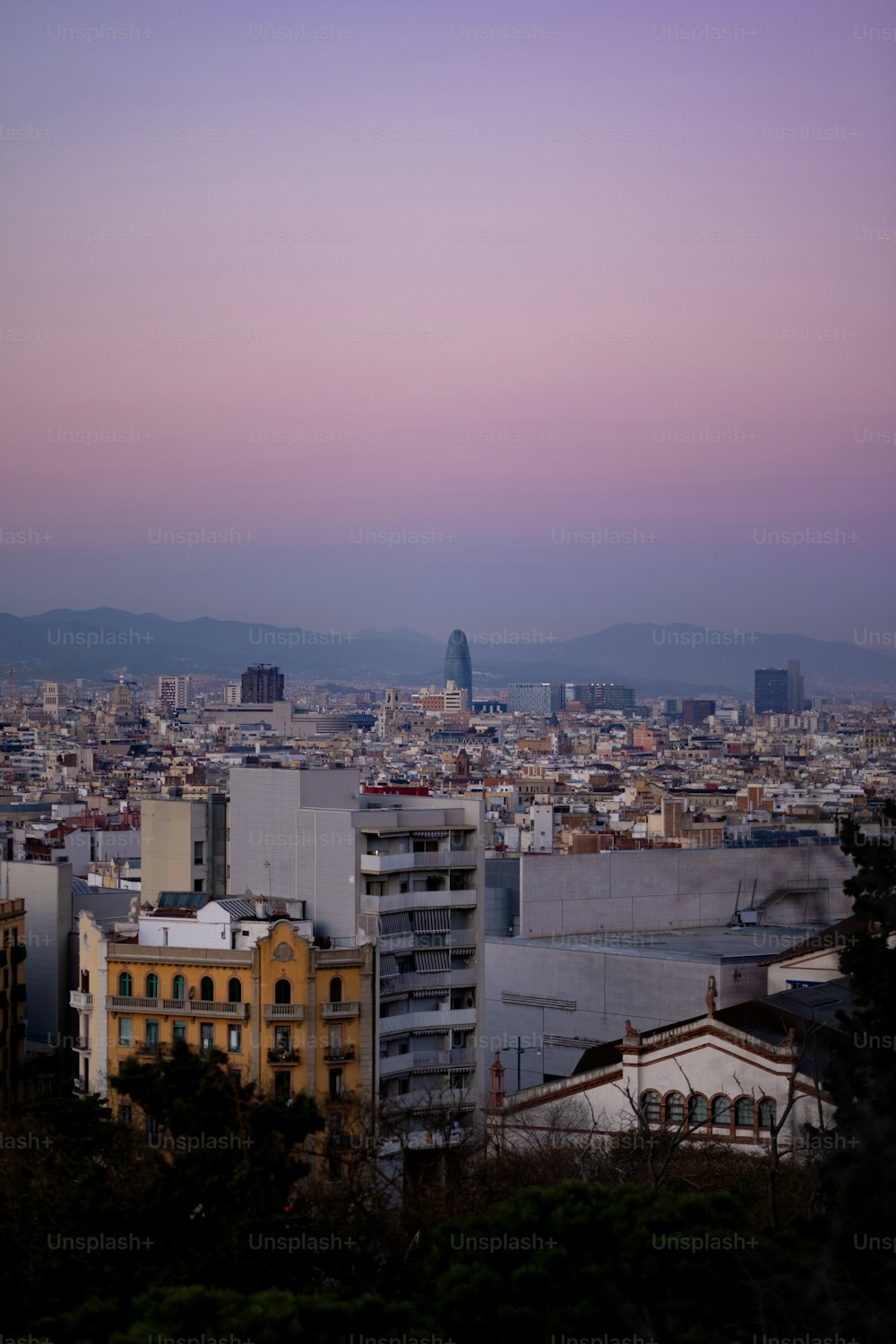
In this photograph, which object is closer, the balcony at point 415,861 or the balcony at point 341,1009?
the balcony at point 341,1009

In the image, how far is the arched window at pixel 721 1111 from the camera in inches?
989

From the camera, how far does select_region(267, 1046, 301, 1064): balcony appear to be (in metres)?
26.2

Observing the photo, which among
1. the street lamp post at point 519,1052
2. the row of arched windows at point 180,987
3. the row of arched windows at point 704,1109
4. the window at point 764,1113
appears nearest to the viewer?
the window at point 764,1113

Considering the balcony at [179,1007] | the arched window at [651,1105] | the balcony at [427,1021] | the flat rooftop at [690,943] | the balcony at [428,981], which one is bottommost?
the arched window at [651,1105]

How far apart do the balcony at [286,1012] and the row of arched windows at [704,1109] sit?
15.2ft

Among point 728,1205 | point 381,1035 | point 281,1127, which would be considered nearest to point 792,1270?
point 728,1205

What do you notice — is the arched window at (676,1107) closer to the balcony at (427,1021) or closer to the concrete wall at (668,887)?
the balcony at (427,1021)

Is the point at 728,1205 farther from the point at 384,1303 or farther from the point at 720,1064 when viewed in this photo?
the point at 720,1064

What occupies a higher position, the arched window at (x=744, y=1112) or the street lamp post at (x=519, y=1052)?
the arched window at (x=744, y=1112)

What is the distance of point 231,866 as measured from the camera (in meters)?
31.0

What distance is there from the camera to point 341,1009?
26641mm

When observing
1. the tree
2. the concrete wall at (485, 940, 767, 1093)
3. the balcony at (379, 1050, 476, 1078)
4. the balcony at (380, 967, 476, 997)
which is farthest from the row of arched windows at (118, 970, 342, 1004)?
the concrete wall at (485, 940, 767, 1093)

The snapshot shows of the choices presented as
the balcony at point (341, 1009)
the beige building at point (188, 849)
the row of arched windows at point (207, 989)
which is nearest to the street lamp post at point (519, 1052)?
the beige building at point (188, 849)

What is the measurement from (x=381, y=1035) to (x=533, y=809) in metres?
69.1
